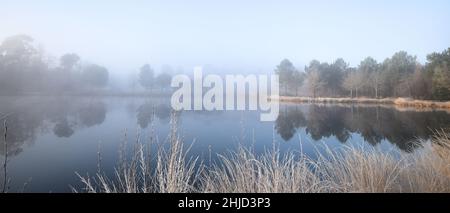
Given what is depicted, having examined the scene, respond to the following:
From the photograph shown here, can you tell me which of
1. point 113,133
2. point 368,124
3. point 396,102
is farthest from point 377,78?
point 113,133

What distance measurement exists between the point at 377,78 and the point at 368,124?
39.3 inches

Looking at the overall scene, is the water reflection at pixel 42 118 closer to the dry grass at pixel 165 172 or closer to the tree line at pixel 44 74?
the tree line at pixel 44 74

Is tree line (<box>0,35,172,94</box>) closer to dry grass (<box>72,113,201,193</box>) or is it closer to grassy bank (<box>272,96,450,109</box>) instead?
dry grass (<box>72,113,201,193</box>)

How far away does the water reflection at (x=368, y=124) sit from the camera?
205 inches

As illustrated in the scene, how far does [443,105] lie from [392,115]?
137 cm

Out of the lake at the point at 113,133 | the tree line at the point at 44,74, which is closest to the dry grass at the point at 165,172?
the lake at the point at 113,133

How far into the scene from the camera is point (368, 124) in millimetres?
6242

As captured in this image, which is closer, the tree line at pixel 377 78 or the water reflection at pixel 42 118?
the water reflection at pixel 42 118

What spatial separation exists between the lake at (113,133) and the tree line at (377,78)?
463 mm

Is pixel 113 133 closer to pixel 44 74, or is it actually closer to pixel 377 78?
pixel 44 74

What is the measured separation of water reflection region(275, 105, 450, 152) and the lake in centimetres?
2

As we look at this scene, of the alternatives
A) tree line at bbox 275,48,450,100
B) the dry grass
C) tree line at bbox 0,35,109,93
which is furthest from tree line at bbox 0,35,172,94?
tree line at bbox 275,48,450,100
